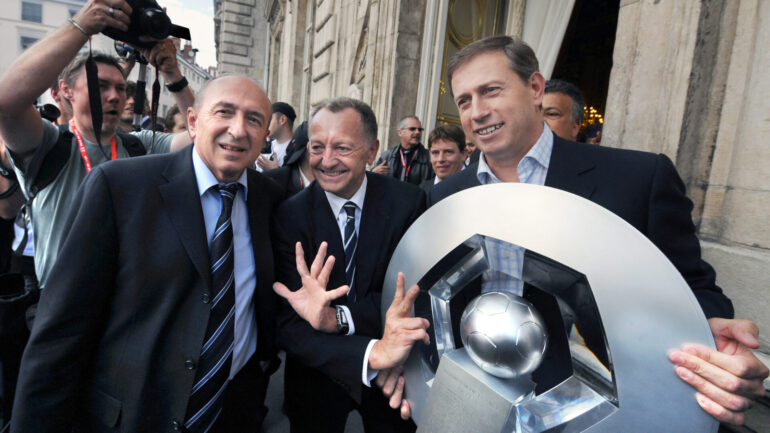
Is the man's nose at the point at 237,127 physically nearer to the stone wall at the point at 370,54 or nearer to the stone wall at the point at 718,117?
the stone wall at the point at 718,117

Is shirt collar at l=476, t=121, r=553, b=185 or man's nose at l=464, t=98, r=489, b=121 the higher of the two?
man's nose at l=464, t=98, r=489, b=121

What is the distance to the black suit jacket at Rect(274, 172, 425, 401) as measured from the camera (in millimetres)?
1312

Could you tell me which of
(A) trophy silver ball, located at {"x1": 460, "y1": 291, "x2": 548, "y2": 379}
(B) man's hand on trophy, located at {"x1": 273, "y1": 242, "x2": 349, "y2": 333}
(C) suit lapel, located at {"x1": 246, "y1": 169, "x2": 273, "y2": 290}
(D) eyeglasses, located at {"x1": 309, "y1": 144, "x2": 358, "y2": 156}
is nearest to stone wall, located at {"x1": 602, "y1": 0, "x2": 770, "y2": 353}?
(A) trophy silver ball, located at {"x1": 460, "y1": 291, "x2": 548, "y2": 379}

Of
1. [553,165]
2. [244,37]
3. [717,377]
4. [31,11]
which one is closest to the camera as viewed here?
[717,377]

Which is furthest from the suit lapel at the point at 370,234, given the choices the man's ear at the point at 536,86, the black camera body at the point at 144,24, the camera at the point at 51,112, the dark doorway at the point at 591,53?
the dark doorway at the point at 591,53

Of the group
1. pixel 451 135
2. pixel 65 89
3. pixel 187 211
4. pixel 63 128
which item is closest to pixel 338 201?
pixel 187 211

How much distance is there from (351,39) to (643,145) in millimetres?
5527

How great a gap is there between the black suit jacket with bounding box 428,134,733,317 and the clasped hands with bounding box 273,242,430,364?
607 millimetres

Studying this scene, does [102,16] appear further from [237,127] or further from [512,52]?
[512,52]

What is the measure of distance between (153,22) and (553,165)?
5.18 feet

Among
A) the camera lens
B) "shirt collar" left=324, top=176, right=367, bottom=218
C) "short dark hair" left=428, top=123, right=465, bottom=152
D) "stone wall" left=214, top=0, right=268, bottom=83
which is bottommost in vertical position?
"shirt collar" left=324, top=176, right=367, bottom=218

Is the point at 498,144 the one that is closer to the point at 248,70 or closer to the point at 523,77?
the point at 523,77

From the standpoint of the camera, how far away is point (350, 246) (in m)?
1.53

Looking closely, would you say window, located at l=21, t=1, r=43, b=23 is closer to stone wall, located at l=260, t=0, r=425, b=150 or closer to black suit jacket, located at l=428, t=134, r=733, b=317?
stone wall, located at l=260, t=0, r=425, b=150
